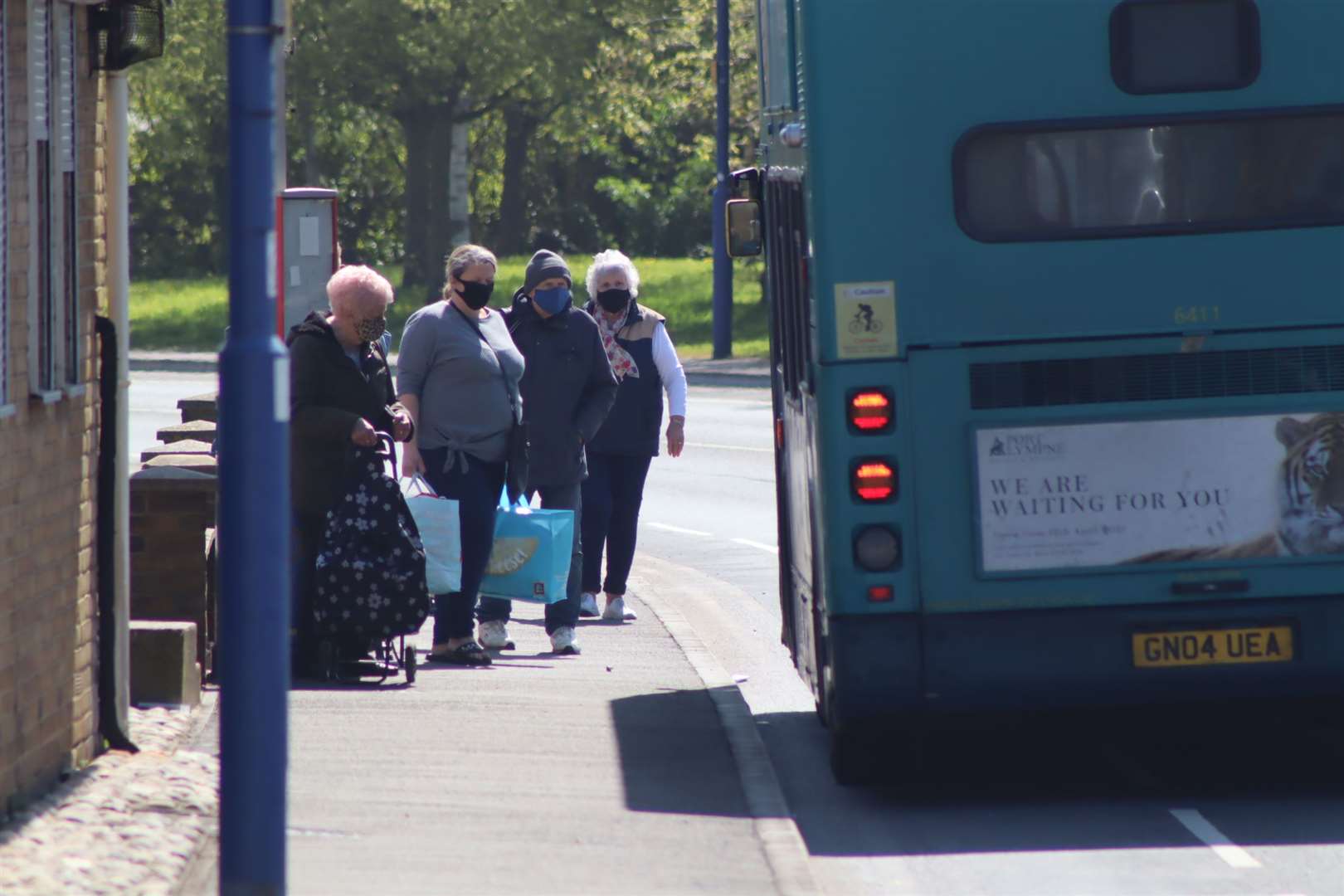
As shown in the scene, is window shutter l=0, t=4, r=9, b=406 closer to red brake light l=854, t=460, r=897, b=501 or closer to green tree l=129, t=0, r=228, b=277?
red brake light l=854, t=460, r=897, b=501

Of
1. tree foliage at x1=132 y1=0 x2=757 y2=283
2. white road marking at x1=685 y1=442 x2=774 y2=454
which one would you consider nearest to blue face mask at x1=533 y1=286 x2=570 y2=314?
white road marking at x1=685 y1=442 x2=774 y2=454

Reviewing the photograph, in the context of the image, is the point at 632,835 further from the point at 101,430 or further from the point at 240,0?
the point at 240,0

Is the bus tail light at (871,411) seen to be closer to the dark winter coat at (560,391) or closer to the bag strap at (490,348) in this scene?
the bag strap at (490,348)

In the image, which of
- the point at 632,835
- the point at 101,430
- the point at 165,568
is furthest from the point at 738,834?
the point at 165,568

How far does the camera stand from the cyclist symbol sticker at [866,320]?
805cm

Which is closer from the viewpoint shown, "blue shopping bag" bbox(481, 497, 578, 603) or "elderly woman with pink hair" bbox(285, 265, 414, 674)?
"elderly woman with pink hair" bbox(285, 265, 414, 674)

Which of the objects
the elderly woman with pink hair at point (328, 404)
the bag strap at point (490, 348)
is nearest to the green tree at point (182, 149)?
the bag strap at point (490, 348)

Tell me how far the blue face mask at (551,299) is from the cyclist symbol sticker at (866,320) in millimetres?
3831

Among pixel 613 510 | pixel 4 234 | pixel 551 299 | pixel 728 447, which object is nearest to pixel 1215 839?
pixel 4 234

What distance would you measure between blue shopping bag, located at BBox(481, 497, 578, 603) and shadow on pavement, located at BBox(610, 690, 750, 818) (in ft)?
3.08

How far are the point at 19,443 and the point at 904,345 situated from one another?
2.71 m

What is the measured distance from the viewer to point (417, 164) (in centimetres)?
4869

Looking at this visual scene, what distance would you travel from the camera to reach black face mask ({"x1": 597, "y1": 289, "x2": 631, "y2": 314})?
42.1 feet

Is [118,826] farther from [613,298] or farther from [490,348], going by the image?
[613,298]
